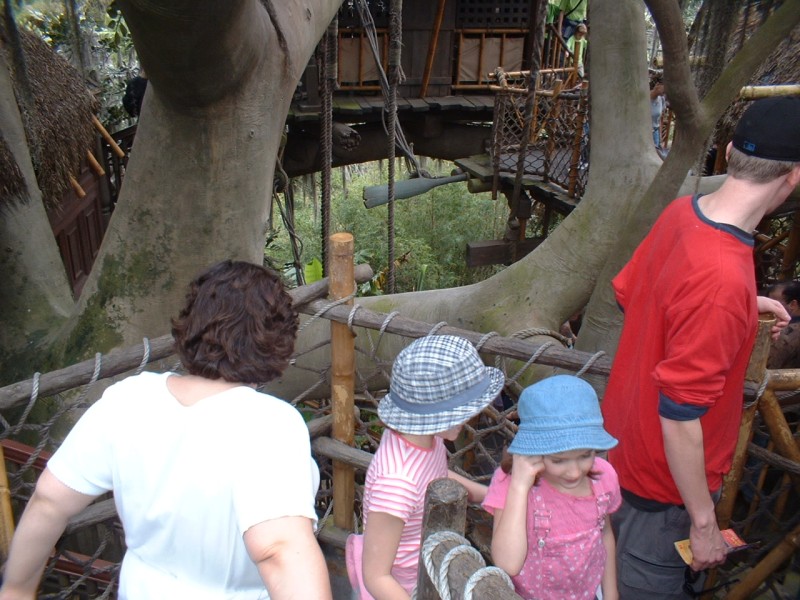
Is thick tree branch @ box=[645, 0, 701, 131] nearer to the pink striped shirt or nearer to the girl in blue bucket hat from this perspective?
the girl in blue bucket hat

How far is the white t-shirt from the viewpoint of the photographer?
973 millimetres

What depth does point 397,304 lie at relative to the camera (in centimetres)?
336

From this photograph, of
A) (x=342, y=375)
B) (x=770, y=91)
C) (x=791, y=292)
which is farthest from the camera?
(x=791, y=292)

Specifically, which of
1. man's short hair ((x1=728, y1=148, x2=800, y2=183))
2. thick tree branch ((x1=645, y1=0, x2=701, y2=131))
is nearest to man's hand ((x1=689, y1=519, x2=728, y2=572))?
man's short hair ((x1=728, y1=148, x2=800, y2=183))

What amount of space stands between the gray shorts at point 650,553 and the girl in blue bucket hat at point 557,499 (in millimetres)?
96

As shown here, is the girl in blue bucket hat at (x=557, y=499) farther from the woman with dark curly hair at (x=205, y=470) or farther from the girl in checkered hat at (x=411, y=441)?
the woman with dark curly hair at (x=205, y=470)

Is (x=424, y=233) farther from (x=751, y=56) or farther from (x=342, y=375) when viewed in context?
(x=342, y=375)

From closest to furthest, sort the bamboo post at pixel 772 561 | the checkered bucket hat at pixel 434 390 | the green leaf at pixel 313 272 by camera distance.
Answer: the checkered bucket hat at pixel 434 390, the bamboo post at pixel 772 561, the green leaf at pixel 313 272

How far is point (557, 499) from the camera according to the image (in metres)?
1.34

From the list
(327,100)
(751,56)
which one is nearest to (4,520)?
(327,100)

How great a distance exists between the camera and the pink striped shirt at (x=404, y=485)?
1273 millimetres

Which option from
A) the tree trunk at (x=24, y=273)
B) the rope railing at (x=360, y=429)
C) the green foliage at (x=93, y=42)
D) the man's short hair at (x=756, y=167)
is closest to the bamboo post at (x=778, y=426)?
the rope railing at (x=360, y=429)

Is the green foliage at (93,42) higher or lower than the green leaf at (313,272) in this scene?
higher

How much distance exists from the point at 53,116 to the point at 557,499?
4.50 m
